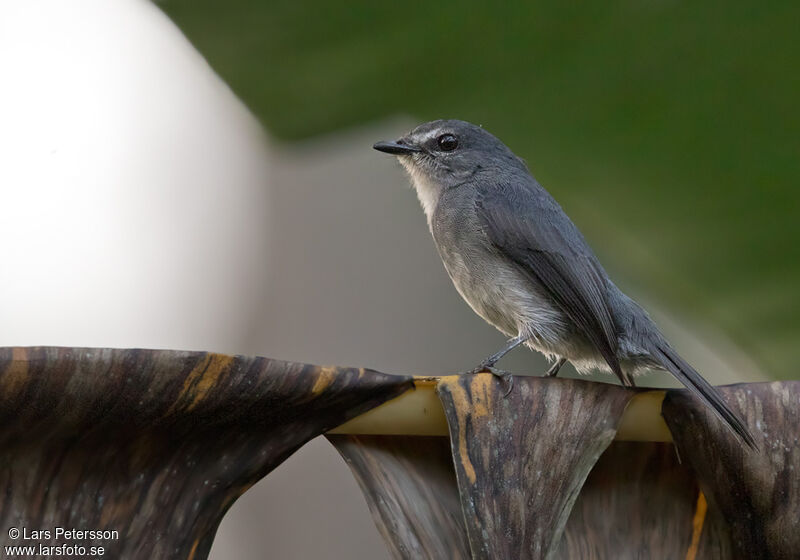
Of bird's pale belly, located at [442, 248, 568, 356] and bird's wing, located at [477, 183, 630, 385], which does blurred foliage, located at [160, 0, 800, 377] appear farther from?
bird's pale belly, located at [442, 248, 568, 356]

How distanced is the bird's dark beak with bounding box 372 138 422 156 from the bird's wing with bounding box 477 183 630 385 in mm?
368

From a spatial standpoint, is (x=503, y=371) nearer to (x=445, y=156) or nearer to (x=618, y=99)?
(x=618, y=99)

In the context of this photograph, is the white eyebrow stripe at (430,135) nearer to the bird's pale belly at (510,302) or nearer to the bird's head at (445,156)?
the bird's head at (445,156)

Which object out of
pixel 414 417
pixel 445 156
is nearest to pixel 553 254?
pixel 445 156

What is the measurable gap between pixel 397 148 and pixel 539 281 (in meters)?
0.81

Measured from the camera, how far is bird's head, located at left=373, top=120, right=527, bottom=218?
296cm

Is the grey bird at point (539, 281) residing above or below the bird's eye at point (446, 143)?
below

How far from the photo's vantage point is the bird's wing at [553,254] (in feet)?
7.48

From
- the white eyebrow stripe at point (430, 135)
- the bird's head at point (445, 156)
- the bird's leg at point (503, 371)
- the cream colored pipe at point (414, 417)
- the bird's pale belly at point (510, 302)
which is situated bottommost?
the cream colored pipe at point (414, 417)

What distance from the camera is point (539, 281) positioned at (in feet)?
7.93

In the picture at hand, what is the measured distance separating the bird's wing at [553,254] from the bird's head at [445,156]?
21cm

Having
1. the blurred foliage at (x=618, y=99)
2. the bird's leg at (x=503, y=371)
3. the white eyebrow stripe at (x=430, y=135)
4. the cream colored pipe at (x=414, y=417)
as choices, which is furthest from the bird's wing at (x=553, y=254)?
the cream colored pipe at (x=414, y=417)

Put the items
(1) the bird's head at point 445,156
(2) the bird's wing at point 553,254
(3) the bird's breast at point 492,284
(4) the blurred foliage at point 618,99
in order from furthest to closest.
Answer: (1) the bird's head at point 445,156, (3) the bird's breast at point 492,284, (2) the bird's wing at point 553,254, (4) the blurred foliage at point 618,99

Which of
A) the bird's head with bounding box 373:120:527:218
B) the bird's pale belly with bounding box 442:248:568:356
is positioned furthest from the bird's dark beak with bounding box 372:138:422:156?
the bird's pale belly with bounding box 442:248:568:356
